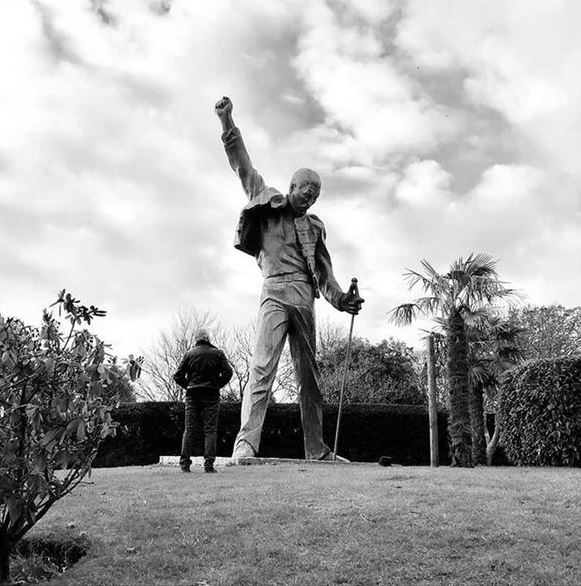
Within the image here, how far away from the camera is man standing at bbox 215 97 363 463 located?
33.0ft

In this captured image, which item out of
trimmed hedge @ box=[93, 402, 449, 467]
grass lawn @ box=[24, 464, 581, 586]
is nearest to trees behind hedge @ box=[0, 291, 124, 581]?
grass lawn @ box=[24, 464, 581, 586]

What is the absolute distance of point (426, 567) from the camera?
4832 millimetres

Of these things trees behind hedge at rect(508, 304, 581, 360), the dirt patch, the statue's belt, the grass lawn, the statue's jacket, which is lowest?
the dirt patch

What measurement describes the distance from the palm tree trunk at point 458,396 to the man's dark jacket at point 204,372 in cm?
664

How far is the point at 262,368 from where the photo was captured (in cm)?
1001

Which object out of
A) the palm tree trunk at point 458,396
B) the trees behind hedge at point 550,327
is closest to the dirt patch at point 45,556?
the palm tree trunk at point 458,396

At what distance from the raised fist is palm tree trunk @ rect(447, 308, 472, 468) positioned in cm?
812

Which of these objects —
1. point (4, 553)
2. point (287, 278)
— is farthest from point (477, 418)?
point (4, 553)

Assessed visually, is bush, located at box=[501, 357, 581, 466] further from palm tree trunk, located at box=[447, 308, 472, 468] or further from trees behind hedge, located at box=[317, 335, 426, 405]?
trees behind hedge, located at box=[317, 335, 426, 405]

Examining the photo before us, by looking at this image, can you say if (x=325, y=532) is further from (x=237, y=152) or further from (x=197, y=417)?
(x=237, y=152)

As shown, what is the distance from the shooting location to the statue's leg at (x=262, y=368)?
390 inches

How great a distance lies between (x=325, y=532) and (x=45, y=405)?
2.37 m

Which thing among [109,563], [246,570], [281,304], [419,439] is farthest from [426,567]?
[419,439]

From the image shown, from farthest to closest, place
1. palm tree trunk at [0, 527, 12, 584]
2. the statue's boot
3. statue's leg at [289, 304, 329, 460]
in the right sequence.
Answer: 1. statue's leg at [289, 304, 329, 460]
2. the statue's boot
3. palm tree trunk at [0, 527, 12, 584]
